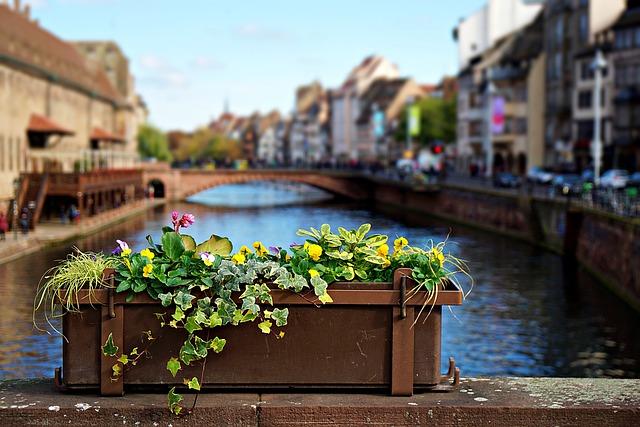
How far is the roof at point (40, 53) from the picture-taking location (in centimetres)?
6022

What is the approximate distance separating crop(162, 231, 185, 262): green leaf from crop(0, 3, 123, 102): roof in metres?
51.1

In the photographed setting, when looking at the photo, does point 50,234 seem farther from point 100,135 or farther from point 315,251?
point 315,251

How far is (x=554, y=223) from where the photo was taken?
48375 millimetres

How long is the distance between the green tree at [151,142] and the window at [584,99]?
71758mm

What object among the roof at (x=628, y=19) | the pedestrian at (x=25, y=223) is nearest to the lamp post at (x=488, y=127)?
the roof at (x=628, y=19)

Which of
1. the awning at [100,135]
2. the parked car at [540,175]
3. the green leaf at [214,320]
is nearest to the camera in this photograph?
the green leaf at [214,320]

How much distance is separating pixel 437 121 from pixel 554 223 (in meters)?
82.7

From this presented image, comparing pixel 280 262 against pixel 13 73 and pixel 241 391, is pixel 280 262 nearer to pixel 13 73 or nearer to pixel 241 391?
pixel 241 391

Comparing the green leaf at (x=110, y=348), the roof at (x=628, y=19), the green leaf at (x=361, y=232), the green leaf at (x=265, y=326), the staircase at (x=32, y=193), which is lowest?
the staircase at (x=32, y=193)

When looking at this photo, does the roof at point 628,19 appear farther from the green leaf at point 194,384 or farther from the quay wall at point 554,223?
the green leaf at point 194,384

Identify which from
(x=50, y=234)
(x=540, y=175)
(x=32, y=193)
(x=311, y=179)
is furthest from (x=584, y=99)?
(x=50, y=234)

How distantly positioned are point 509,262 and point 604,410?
3712 centimetres

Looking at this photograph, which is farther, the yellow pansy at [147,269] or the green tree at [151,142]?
the green tree at [151,142]

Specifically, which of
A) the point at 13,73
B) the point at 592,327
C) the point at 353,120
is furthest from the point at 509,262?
the point at 353,120
